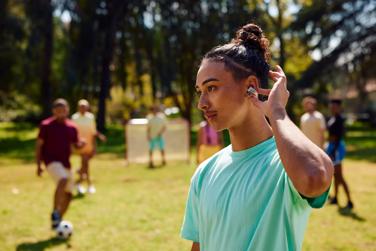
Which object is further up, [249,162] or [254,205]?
[249,162]

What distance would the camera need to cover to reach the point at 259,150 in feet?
7.04

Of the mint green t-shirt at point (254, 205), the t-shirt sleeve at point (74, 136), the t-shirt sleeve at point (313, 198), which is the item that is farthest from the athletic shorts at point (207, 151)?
the t-shirt sleeve at point (313, 198)

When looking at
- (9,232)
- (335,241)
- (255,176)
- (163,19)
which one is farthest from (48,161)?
(163,19)

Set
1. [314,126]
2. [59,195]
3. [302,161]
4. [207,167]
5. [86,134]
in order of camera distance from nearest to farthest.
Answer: [302,161] → [207,167] → [59,195] → [314,126] → [86,134]

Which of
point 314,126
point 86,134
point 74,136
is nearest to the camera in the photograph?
point 74,136

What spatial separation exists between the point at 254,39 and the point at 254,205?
2.46 ft

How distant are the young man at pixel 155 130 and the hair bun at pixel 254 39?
1481 centimetres

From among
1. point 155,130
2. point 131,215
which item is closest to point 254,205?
point 131,215

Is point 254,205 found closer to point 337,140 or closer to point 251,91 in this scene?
point 251,91

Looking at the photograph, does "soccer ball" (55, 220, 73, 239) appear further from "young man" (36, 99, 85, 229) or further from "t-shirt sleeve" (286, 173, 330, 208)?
"t-shirt sleeve" (286, 173, 330, 208)

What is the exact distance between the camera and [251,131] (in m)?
2.20

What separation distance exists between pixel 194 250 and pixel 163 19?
26.9m

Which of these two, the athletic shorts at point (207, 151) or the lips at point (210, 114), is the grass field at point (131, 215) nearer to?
the athletic shorts at point (207, 151)

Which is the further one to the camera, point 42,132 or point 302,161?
point 42,132
